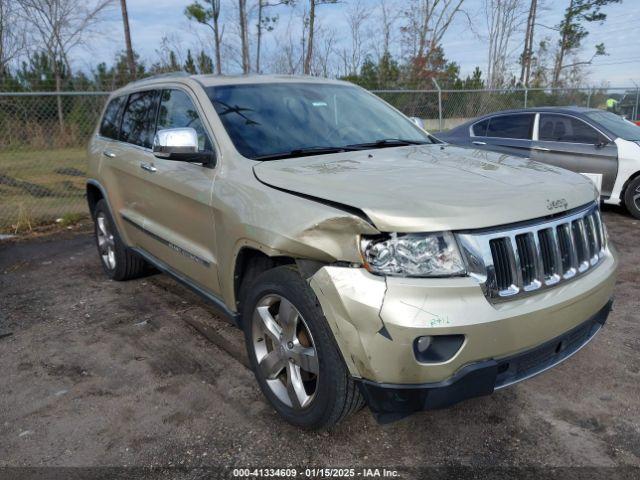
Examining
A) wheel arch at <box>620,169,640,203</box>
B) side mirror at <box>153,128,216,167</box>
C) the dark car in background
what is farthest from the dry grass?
wheel arch at <box>620,169,640,203</box>

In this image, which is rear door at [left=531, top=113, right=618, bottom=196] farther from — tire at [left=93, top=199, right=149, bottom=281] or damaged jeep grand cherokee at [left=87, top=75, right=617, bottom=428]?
tire at [left=93, top=199, right=149, bottom=281]

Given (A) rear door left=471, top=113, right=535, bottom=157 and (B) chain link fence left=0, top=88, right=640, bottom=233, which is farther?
(B) chain link fence left=0, top=88, right=640, bottom=233

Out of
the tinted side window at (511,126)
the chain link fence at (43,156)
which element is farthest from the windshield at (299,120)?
the chain link fence at (43,156)

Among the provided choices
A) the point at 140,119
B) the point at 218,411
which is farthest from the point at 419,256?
the point at 140,119

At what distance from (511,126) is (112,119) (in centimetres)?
594

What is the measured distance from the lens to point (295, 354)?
2516 millimetres

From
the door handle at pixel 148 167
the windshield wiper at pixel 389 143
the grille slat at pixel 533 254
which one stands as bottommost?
the grille slat at pixel 533 254

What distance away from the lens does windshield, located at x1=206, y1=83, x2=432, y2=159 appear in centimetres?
313

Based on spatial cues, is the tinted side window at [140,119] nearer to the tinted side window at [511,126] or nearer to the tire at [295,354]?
the tire at [295,354]

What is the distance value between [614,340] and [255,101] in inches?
116

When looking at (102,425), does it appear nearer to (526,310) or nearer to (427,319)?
(427,319)

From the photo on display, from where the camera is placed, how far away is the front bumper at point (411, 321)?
2004 millimetres

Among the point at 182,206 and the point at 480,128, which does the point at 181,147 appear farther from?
the point at 480,128

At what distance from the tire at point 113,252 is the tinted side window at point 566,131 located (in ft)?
19.8
